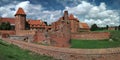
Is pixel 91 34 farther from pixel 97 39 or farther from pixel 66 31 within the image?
pixel 66 31

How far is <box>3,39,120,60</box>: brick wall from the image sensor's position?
2733 cm

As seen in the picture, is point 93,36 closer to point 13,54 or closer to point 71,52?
point 71,52

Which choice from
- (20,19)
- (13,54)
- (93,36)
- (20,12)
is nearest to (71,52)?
(13,54)

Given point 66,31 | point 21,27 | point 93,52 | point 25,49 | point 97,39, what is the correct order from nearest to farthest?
point 25,49 → point 93,52 → point 66,31 → point 97,39 → point 21,27

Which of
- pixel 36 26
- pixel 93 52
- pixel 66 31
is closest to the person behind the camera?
pixel 93 52

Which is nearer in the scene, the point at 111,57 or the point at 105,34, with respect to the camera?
the point at 111,57

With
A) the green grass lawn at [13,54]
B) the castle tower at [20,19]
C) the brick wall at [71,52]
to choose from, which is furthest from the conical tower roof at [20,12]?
the green grass lawn at [13,54]

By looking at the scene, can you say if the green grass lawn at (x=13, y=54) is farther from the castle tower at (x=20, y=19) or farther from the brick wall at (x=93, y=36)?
the castle tower at (x=20, y=19)

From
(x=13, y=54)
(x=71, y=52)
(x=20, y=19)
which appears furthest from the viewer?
(x=20, y=19)

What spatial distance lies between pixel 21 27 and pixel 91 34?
18.3 m

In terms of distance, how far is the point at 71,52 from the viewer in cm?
2805

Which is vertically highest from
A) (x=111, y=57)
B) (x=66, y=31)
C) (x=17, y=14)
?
(x=17, y=14)

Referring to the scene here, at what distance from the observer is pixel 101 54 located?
96.0ft

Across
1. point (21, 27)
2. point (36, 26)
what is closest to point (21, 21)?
point (21, 27)
